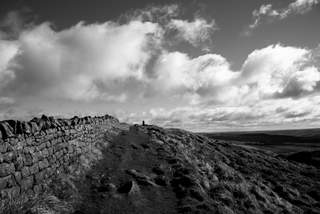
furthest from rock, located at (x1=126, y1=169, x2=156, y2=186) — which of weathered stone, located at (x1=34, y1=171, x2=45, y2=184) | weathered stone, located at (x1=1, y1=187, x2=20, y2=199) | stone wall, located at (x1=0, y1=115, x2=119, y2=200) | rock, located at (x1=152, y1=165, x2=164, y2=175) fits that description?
weathered stone, located at (x1=1, y1=187, x2=20, y2=199)

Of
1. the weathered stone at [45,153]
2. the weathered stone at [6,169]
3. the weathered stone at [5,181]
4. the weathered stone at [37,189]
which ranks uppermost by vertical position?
the weathered stone at [45,153]

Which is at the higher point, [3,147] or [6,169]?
[3,147]

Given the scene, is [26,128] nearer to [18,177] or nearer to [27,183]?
[18,177]

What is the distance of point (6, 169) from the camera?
9.13m

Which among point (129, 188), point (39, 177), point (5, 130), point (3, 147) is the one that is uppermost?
point (5, 130)

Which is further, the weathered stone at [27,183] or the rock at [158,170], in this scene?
the rock at [158,170]

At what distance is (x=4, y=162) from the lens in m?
9.12

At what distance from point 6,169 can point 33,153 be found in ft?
6.52

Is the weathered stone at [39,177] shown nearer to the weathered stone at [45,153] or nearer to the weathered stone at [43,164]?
the weathered stone at [43,164]

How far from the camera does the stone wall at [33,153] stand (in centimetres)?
931

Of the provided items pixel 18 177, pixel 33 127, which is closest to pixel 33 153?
pixel 33 127

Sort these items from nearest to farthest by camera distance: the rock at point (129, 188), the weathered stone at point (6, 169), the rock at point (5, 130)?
the weathered stone at point (6, 169), the rock at point (5, 130), the rock at point (129, 188)

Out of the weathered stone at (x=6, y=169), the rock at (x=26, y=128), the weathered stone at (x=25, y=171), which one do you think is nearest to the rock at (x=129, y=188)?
the weathered stone at (x=25, y=171)

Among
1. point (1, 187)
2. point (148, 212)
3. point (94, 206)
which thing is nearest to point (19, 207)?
point (1, 187)
